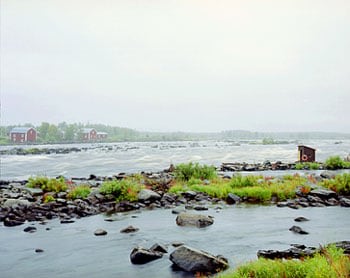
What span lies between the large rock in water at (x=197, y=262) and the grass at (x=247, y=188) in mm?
8568

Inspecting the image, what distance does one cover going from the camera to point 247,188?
17.1 metres

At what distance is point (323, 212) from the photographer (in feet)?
44.9

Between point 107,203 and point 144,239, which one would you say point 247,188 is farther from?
point 144,239

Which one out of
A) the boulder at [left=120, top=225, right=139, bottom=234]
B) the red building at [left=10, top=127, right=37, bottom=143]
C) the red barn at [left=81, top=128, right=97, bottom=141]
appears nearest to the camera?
the boulder at [left=120, top=225, right=139, bottom=234]

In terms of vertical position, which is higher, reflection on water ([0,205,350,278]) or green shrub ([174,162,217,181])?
green shrub ([174,162,217,181])

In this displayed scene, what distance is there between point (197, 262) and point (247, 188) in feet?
31.8

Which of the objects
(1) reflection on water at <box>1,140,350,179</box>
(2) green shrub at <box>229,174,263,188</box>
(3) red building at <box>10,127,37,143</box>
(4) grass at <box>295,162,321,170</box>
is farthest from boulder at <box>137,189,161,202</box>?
(3) red building at <box>10,127,37,143</box>

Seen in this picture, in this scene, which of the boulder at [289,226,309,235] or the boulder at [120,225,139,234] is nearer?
the boulder at [289,226,309,235]

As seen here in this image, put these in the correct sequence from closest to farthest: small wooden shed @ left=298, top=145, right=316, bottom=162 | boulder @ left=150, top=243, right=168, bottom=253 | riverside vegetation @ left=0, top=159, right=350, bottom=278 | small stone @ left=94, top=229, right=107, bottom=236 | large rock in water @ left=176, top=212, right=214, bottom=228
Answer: boulder @ left=150, top=243, right=168, bottom=253
small stone @ left=94, top=229, right=107, bottom=236
large rock in water @ left=176, top=212, right=214, bottom=228
riverside vegetation @ left=0, top=159, right=350, bottom=278
small wooden shed @ left=298, top=145, right=316, bottom=162

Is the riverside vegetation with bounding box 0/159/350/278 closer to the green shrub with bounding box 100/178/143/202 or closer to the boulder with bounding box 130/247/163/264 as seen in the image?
the green shrub with bounding box 100/178/143/202

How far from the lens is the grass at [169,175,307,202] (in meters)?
16.5

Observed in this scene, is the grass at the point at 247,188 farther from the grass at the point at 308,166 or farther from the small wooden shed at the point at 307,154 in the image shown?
the small wooden shed at the point at 307,154

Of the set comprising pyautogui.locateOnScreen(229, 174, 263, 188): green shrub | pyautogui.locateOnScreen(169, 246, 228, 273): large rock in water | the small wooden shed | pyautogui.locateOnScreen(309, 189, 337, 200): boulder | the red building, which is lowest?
pyautogui.locateOnScreen(169, 246, 228, 273): large rock in water

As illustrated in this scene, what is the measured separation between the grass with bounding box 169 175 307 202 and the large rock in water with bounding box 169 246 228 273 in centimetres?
857
